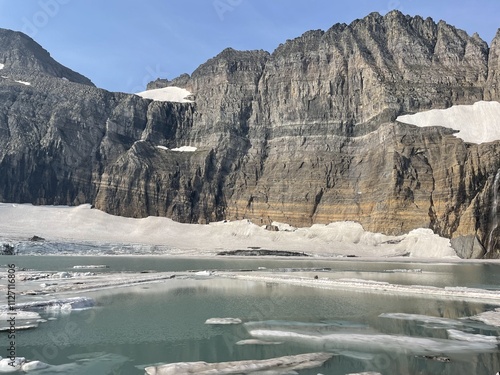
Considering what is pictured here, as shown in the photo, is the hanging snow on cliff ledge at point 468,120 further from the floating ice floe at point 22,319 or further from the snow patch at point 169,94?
the floating ice floe at point 22,319

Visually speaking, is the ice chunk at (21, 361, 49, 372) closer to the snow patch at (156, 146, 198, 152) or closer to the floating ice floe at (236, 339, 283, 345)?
the floating ice floe at (236, 339, 283, 345)

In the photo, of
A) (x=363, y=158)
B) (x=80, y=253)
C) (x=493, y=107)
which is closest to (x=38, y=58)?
(x=80, y=253)

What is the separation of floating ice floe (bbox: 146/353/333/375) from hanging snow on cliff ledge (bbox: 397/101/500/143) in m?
89.1

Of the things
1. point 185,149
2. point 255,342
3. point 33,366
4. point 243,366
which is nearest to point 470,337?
point 255,342

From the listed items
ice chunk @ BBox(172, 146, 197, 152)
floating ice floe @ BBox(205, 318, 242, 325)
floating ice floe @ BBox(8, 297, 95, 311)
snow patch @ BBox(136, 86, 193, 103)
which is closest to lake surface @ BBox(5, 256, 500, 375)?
floating ice floe @ BBox(205, 318, 242, 325)

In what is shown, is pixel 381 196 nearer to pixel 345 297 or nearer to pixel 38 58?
pixel 345 297

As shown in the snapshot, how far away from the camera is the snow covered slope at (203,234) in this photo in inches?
3253

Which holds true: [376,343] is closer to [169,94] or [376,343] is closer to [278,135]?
[278,135]

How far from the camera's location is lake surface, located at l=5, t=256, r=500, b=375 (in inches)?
579

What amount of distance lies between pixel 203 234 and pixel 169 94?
5794 centimetres

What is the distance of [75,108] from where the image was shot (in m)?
125

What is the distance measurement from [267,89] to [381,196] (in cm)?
4635

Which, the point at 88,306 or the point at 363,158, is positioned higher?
the point at 363,158

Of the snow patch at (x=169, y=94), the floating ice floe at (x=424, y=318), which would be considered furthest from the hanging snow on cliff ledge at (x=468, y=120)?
the floating ice floe at (x=424, y=318)
